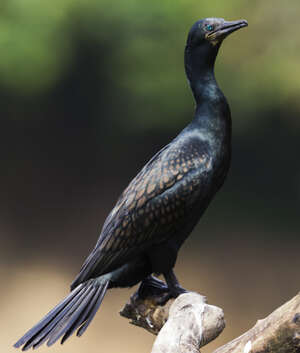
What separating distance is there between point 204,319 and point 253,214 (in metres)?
1.88

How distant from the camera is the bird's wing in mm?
1528

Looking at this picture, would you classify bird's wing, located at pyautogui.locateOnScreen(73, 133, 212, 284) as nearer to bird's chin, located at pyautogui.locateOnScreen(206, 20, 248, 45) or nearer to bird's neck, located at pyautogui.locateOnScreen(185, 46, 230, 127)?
bird's neck, located at pyautogui.locateOnScreen(185, 46, 230, 127)

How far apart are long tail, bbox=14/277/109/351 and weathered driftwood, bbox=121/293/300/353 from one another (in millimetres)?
169

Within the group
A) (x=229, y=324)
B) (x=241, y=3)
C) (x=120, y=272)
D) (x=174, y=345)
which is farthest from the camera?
(x=229, y=324)

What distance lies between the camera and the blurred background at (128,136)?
320 centimetres

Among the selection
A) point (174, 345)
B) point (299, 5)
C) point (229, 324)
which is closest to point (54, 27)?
point (299, 5)

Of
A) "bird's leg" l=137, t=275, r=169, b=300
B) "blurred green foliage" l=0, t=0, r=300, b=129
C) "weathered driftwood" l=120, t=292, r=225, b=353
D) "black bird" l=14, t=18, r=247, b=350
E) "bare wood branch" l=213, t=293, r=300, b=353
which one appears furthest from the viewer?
"blurred green foliage" l=0, t=0, r=300, b=129

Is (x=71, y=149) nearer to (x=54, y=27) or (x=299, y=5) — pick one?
(x=54, y=27)

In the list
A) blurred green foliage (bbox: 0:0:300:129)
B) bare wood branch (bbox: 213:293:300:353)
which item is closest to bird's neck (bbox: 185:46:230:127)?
bare wood branch (bbox: 213:293:300:353)

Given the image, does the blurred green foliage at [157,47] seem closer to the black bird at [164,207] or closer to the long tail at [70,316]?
the black bird at [164,207]

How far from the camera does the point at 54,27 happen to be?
326cm

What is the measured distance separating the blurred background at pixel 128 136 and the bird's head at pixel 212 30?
5.32ft

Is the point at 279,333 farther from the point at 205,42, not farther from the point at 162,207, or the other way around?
the point at 205,42

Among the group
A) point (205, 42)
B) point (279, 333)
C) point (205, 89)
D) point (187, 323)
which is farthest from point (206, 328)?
point (205, 42)
